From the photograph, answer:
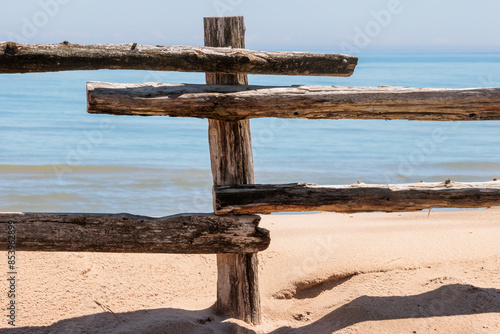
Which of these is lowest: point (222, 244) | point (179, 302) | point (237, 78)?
point (179, 302)

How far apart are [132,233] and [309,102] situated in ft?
4.65

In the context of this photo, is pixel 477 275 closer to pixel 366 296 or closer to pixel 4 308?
pixel 366 296

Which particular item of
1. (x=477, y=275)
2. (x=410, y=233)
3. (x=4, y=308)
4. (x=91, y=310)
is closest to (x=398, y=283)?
(x=477, y=275)

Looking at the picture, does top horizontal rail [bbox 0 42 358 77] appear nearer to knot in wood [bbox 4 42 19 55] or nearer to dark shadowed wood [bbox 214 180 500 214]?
knot in wood [bbox 4 42 19 55]

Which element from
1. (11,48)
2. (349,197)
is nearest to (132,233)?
(11,48)

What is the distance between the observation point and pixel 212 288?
4449mm

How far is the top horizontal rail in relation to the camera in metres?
3.11

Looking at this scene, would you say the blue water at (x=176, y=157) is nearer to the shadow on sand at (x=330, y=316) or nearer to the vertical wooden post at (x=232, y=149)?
the shadow on sand at (x=330, y=316)

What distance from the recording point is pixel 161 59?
3.27 m

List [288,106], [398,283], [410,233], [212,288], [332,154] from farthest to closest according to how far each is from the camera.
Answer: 1. [332,154]
2. [410,233]
3. [212,288]
4. [398,283]
5. [288,106]

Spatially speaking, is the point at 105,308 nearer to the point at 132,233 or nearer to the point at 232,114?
the point at 132,233

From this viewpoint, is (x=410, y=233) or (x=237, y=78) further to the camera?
(x=410, y=233)

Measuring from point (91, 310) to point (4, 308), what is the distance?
0.63 metres

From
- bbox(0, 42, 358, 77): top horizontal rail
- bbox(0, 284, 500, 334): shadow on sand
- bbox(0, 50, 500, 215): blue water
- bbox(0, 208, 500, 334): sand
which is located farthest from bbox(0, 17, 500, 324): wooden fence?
bbox(0, 50, 500, 215): blue water
